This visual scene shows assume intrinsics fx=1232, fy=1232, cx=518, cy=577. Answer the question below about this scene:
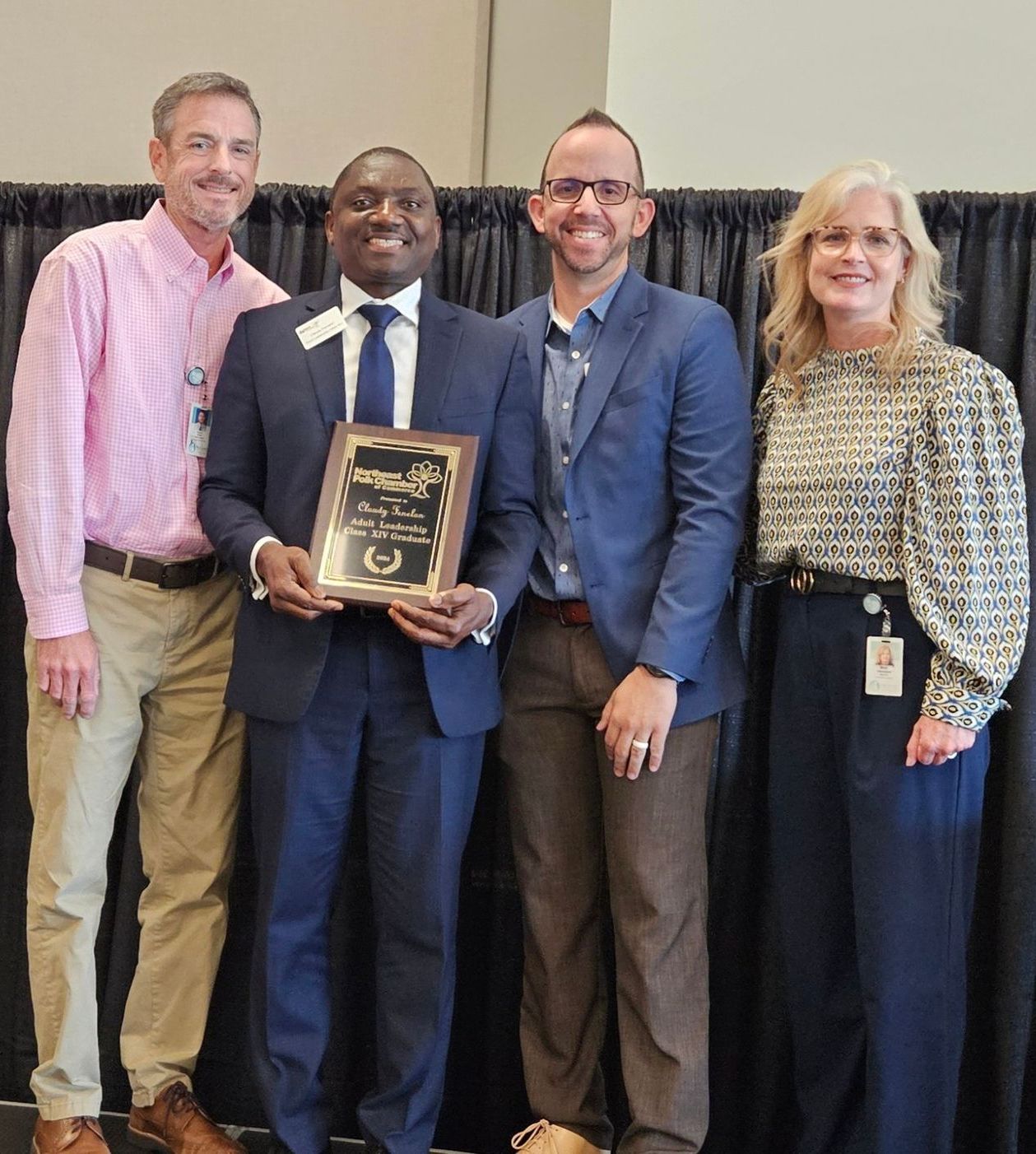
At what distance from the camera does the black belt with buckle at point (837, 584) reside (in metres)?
2.11

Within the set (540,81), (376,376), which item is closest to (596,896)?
(376,376)

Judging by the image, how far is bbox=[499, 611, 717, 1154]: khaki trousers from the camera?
2131 mm

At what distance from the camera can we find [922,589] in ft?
6.70

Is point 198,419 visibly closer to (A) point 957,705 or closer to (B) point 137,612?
(B) point 137,612

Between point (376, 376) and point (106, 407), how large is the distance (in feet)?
1.78

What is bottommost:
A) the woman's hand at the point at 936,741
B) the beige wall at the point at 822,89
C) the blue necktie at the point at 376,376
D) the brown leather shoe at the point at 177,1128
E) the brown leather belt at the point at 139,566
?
the brown leather shoe at the point at 177,1128

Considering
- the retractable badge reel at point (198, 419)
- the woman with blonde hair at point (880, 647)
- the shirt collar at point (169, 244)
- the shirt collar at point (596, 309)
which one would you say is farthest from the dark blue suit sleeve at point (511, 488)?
the shirt collar at point (169, 244)

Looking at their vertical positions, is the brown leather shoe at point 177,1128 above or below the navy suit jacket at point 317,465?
below

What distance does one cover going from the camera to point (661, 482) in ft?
7.26

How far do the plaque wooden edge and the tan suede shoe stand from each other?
1.02 meters

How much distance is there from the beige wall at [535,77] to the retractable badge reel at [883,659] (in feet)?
5.10

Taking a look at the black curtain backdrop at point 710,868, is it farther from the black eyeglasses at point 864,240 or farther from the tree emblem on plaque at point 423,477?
the tree emblem on plaque at point 423,477

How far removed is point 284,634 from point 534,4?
81.7 inches

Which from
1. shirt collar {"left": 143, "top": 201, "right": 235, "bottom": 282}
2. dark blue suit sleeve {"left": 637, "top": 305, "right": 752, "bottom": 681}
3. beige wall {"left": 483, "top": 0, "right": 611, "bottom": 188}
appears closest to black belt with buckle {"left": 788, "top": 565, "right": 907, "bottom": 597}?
dark blue suit sleeve {"left": 637, "top": 305, "right": 752, "bottom": 681}
